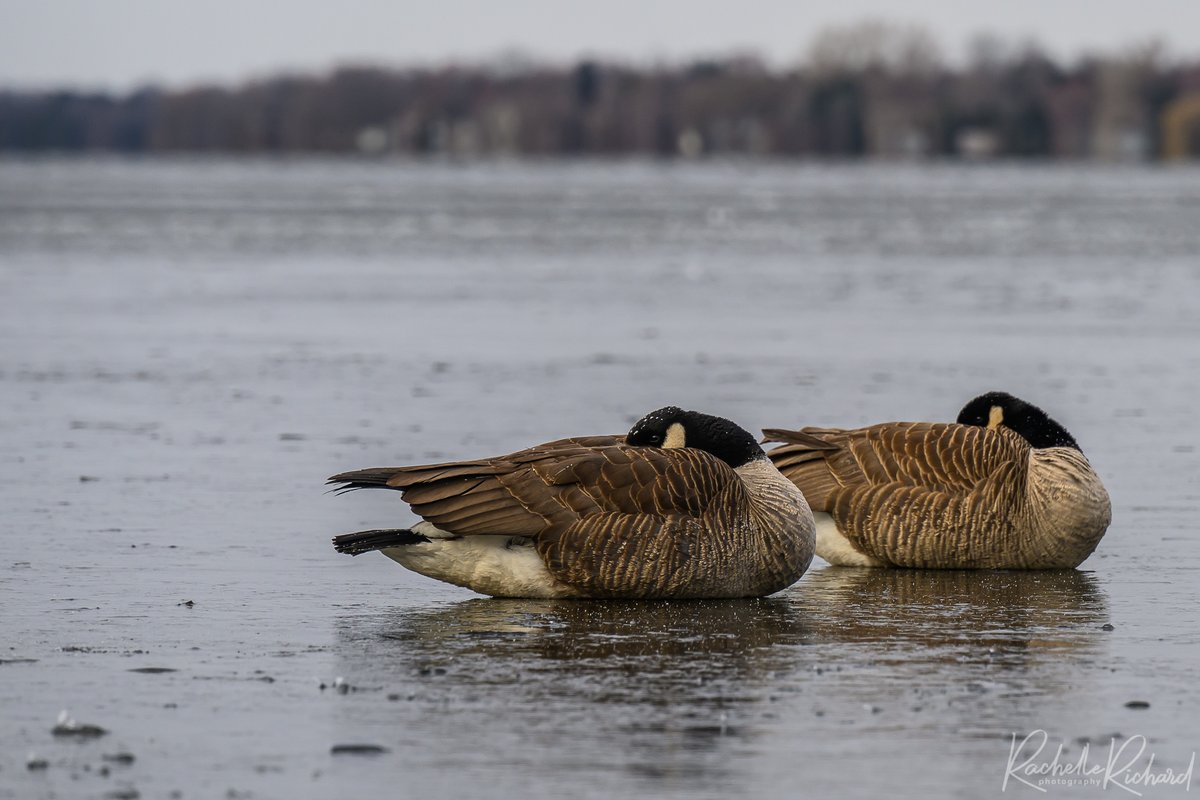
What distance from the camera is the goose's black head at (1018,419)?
9.12 m

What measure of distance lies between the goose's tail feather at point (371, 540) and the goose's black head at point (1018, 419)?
289 centimetres

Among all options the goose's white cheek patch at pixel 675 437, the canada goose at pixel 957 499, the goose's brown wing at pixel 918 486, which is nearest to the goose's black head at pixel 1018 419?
the canada goose at pixel 957 499

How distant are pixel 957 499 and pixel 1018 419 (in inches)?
24.9

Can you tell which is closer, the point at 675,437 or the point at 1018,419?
the point at 675,437

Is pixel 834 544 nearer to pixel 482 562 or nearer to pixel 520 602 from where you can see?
pixel 520 602

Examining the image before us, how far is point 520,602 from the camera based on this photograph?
803 cm

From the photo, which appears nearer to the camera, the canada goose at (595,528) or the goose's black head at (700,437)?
the canada goose at (595,528)

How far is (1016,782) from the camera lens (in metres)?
5.30

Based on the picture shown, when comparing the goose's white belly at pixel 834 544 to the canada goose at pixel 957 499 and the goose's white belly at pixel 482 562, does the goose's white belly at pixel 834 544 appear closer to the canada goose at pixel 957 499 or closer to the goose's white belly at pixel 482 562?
the canada goose at pixel 957 499

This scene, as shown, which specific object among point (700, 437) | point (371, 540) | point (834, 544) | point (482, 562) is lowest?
point (834, 544)

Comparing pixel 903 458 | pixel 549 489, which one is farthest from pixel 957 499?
pixel 549 489

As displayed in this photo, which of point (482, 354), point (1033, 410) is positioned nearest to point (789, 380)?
point (482, 354)

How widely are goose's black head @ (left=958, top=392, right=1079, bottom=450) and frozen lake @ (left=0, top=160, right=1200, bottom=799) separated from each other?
1.95 feet

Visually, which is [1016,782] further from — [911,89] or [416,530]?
[911,89]
